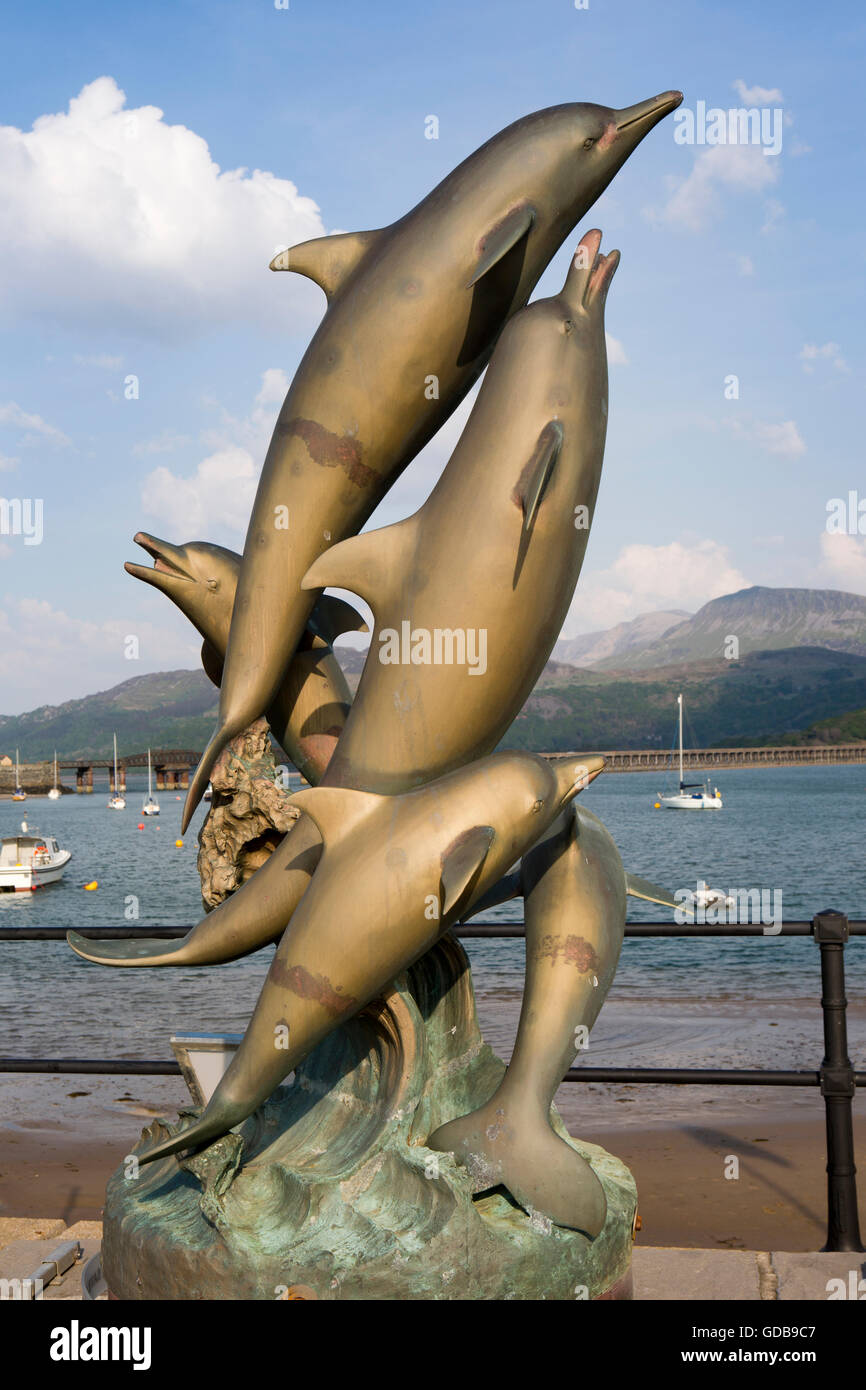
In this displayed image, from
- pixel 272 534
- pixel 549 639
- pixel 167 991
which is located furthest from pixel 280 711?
pixel 167 991

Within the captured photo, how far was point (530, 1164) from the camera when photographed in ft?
10.7

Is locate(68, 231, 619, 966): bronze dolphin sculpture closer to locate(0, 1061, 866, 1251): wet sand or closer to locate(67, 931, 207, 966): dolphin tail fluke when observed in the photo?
locate(67, 931, 207, 966): dolphin tail fluke

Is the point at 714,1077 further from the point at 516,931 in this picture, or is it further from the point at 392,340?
the point at 392,340

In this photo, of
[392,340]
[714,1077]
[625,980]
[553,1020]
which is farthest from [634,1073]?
[625,980]

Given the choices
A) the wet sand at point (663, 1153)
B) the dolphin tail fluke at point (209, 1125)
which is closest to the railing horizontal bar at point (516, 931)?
the dolphin tail fluke at point (209, 1125)

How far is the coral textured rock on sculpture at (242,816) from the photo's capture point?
3803 millimetres

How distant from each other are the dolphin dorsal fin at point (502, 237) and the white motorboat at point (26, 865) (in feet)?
112

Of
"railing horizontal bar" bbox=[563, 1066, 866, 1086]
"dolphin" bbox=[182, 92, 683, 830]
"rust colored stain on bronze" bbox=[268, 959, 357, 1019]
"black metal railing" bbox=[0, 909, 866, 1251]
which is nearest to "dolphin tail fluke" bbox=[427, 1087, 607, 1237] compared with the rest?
"rust colored stain on bronze" bbox=[268, 959, 357, 1019]

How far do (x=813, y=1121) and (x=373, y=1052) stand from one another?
Result: 350 inches

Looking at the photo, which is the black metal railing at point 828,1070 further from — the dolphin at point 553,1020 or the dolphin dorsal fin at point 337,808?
the dolphin dorsal fin at point 337,808

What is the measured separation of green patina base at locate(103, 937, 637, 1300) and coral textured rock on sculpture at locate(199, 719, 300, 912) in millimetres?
630

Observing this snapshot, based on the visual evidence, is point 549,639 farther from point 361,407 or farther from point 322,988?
point 322,988

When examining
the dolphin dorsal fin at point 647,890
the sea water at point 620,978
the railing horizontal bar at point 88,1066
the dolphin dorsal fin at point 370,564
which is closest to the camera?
the dolphin dorsal fin at point 370,564
